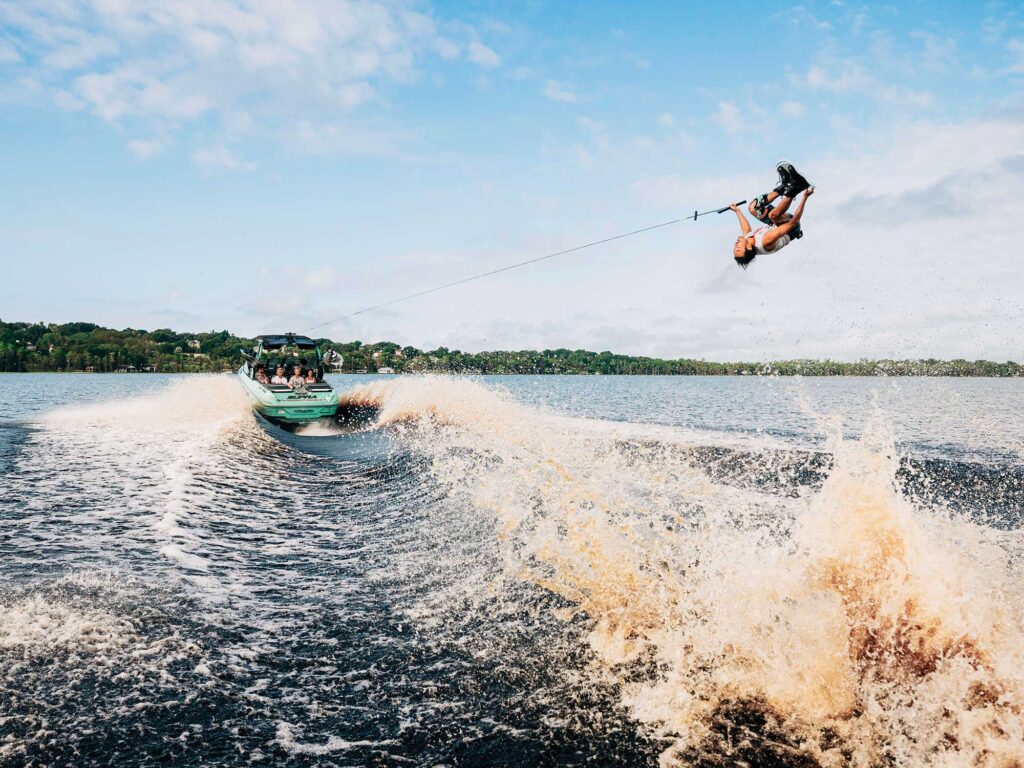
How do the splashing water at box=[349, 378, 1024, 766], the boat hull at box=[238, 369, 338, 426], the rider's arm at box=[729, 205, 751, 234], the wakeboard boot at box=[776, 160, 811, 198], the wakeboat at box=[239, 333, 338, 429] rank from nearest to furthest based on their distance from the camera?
the splashing water at box=[349, 378, 1024, 766]
the wakeboard boot at box=[776, 160, 811, 198]
the rider's arm at box=[729, 205, 751, 234]
the boat hull at box=[238, 369, 338, 426]
the wakeboat at box=[239, 333, 338, 429]

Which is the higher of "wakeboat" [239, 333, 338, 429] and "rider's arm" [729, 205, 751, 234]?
"rider's arm" [729, 205, 751, 234]

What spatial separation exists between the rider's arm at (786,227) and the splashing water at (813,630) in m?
3.54

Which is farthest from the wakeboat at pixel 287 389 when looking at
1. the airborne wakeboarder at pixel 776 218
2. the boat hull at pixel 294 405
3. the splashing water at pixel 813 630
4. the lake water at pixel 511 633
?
the airborne wakeboarder at pixel 776 218

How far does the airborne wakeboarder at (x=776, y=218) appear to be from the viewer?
8.86 meters

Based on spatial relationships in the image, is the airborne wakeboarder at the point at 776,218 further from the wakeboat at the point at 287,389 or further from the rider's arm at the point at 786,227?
the wakeboat at the point at 287,389

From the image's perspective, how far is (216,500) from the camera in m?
12.2

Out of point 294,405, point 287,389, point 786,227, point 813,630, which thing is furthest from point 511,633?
point 287,389

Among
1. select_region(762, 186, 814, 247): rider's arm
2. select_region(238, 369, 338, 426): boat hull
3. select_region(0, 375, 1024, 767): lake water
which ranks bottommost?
select_region(0, 375, 1024, 767): lake water

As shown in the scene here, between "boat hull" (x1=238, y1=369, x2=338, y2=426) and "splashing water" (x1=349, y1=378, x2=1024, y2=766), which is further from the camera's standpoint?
"boat hull" (x1=238, y1=369, x2=338, y2=426)

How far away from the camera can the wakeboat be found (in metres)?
24.7

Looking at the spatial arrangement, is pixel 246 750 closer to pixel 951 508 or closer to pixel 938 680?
pixel 938 680

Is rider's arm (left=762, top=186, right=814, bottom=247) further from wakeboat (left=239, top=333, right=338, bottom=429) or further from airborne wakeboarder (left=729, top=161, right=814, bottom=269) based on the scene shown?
wakeboat (left=239, top=333, right=338, bottom=429)

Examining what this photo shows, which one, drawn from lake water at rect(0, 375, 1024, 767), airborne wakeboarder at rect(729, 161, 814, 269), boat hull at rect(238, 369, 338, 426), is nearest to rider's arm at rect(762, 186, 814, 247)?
airborne wakeboarder at rect(729, 161, 814, 269)

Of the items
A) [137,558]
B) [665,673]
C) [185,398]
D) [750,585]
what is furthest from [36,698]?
[185,398]
